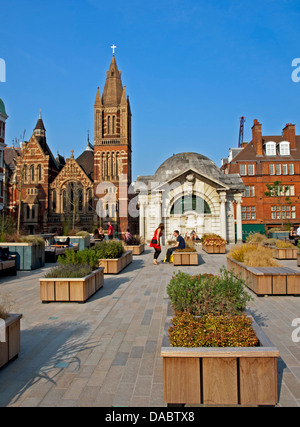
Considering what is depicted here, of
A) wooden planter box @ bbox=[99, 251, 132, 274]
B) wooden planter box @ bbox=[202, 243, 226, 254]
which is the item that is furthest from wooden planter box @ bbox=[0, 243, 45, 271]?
wooden planter box @ bbox=[202, 243, 226, 254]

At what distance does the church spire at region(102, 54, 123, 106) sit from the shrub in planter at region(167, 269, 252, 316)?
5631cm

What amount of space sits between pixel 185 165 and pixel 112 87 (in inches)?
1461

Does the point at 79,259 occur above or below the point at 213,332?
above

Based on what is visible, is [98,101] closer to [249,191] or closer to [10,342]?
[249,191]

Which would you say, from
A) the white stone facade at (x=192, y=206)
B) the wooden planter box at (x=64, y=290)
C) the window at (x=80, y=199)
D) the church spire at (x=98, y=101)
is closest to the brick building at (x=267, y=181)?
the white stone facade at (x=192, y=206)

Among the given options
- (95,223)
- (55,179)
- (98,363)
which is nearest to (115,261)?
(98,363)

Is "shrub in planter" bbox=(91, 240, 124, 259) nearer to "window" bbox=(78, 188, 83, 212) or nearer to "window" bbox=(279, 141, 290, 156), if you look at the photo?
"window" bbox=(279, 141, 290, 156)

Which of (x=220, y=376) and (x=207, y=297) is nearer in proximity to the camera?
(x=220, y=376)

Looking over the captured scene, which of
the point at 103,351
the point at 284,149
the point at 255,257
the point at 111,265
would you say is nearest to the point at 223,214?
the point at 111,265

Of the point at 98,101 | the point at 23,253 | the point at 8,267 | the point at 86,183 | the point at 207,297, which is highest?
the point at 98,101

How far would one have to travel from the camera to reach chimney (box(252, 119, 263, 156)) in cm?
4788

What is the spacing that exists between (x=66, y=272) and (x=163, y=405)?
4.83 m

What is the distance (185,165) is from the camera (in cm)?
2823

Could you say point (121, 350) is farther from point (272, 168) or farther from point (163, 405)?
point (272, 168)
